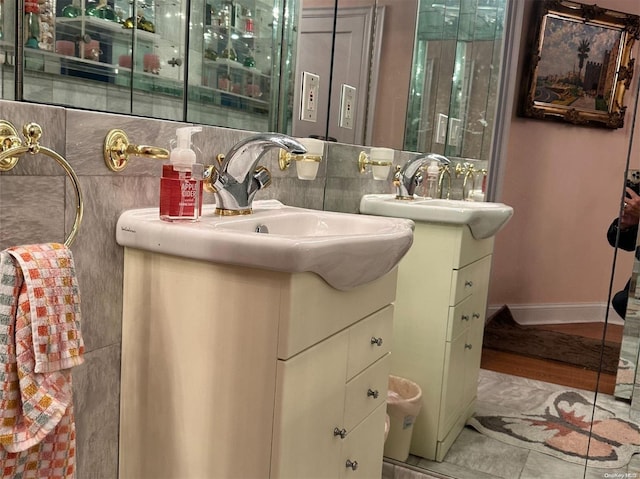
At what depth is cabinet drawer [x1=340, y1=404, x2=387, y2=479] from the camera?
1.16 m

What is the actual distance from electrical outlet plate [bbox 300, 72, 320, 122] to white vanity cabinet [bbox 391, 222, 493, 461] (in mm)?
464

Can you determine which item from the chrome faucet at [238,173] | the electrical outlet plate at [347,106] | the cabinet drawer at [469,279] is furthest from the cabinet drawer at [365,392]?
the electrical outlet plate at [347,106]

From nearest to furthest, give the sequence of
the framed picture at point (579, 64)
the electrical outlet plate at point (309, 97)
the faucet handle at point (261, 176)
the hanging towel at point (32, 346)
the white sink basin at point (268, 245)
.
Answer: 1. the hanging towel at point (32, 346)
2. the white sink basin at point (268, 245)
3. the faucet handle at point (261, 176)
4. the framed picture at point (579, 64)
5. the electrical outlet plate at point (309, 97)

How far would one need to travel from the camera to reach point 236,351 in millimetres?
918

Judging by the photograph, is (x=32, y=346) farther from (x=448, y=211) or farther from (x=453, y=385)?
(x=453, y=385)

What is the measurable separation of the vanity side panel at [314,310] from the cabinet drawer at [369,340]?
29 mm

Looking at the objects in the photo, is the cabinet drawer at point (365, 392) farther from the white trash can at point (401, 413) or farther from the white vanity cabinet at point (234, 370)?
the white trash can at point (401, 413)

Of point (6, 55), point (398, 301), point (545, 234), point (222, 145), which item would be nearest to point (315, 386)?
point (222, 145)

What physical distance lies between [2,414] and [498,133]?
145 centimetres

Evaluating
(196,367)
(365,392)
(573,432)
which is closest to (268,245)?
(196,367)

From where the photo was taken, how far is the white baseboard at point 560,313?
5.34 ft

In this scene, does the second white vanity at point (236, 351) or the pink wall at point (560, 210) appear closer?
the second white vanity at point (236, 351)

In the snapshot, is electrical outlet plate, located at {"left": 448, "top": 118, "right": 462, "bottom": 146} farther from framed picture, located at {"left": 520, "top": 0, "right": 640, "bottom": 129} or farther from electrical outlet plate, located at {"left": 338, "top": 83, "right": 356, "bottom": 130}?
electrical outlet plate, located at {"left": 338, "top": 83, "right": 356, "bottom": 130}

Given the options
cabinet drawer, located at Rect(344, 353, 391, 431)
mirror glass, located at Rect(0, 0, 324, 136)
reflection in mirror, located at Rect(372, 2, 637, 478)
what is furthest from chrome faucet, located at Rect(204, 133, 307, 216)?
reflection in mirror, located at Rect(372, 2, 637, 478)
